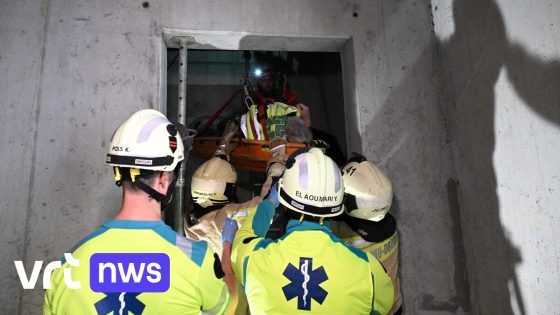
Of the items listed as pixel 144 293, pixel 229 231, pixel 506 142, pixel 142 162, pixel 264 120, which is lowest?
pixel 144 293

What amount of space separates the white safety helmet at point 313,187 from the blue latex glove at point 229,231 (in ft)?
1.98

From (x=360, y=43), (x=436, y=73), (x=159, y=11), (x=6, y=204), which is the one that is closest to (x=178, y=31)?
(x=159, y=11)

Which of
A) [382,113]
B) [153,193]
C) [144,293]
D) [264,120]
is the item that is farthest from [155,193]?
[382,113]

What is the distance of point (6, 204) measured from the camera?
2504 mm

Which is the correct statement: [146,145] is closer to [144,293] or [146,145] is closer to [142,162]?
[142,162]

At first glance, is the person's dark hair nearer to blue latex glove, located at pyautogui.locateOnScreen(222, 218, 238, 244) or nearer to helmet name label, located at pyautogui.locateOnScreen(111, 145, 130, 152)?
helmet name label, located at pyautogui.locateOnScreen(111, 145, 130, 152)

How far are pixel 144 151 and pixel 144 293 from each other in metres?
0.56

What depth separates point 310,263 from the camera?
1567mm

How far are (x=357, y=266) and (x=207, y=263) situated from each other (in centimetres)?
67

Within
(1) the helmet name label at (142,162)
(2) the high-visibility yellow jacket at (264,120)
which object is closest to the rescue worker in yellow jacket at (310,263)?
(1) the helmet name label at (142,162)

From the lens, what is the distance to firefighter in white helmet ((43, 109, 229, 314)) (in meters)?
1.29

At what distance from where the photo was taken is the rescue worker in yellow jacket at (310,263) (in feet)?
5.08

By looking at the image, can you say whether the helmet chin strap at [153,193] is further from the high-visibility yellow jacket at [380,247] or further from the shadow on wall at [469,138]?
the shadow on wall at [469,138]

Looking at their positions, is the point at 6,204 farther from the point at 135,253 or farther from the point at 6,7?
the point at 135,253
